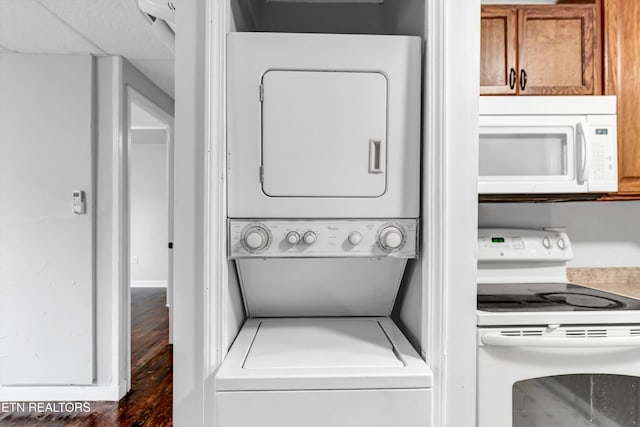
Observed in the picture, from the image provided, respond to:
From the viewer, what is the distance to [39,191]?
264 centimetres

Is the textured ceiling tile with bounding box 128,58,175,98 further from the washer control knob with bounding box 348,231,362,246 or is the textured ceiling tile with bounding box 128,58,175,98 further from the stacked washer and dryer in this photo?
the washer control knob with bounding box 348,231,362,246

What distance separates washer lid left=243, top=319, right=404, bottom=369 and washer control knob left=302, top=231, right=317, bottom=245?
338 mm

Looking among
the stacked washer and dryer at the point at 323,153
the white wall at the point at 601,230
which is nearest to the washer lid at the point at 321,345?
the stacked washer and dryer at the point at 323,153

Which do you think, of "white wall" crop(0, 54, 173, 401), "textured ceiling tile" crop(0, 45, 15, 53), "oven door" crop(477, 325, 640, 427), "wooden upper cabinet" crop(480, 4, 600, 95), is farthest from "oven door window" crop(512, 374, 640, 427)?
"textured ceiling tile" crop(0, 45, 15, 53)

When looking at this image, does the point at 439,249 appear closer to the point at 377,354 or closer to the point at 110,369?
the point at 377,354

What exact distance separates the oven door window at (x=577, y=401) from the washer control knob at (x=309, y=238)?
0.88m

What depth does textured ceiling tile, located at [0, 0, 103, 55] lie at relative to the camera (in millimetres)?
2045

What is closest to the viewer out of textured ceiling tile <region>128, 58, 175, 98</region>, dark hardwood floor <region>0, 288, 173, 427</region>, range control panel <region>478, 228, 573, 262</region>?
range control panel <region>478, 228, 573, 262</region>

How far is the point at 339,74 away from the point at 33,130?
2471 mm

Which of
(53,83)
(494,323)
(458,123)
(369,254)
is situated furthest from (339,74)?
(53,83)

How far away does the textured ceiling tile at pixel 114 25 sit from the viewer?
2.01m

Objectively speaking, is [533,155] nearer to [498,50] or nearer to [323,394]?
[498,50]

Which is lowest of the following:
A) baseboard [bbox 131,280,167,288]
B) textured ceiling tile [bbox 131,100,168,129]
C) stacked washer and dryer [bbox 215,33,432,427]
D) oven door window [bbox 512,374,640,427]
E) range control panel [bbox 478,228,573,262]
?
baseboard [bbox 131,280,167,288]

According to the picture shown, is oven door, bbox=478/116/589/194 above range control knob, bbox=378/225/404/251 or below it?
above
